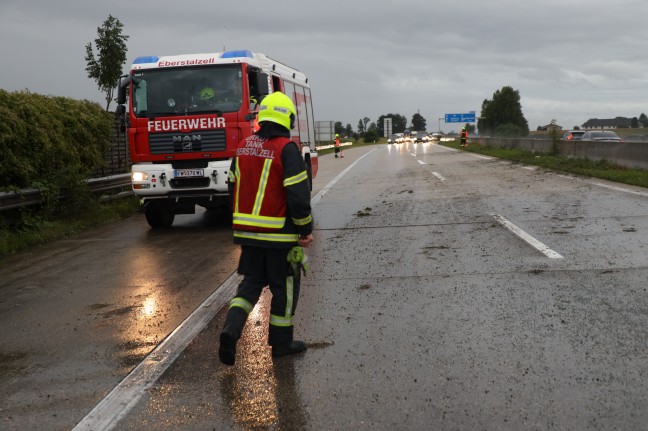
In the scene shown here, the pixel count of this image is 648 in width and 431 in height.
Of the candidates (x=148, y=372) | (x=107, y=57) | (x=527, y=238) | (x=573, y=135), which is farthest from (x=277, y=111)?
(x=107, y=57)

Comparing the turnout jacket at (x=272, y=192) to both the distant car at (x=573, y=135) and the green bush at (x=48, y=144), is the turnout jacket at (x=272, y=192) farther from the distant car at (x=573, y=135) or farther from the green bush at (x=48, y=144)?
the distant car at (x=573, y=135)

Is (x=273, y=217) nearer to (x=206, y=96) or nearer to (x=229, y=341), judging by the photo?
(x=229, y=341)

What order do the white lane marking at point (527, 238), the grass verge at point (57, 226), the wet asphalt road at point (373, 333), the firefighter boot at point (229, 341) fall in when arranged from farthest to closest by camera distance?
the grass verge at point (57, 226) < the white lane marking at point (527, 238) < the firefighter boot at point (229, 341) < the wet asphalt road at point (373, 333)

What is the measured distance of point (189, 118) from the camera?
436 inches

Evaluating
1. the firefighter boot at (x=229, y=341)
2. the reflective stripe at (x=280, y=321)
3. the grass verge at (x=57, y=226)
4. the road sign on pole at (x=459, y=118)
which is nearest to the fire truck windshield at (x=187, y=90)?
the grass verge at (x=57, y=226)

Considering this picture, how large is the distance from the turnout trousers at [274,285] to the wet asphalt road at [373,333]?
0.22 metres

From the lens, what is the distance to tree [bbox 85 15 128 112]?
4319 cm

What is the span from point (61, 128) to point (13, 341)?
28.5ft

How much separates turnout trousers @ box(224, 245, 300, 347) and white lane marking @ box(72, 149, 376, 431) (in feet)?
2.17

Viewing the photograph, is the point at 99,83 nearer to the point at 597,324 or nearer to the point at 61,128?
the point at 61,128

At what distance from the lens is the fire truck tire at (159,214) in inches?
471

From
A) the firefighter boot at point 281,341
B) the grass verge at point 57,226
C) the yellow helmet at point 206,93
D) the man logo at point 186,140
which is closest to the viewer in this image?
the firefighter boot at point 281,341

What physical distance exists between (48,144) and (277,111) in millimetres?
9062

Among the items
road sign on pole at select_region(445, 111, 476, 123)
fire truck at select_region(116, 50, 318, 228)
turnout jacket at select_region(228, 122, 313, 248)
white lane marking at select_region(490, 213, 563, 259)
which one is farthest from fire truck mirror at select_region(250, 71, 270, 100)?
road sign on pole at select_region(445, 111, 476, 123)
